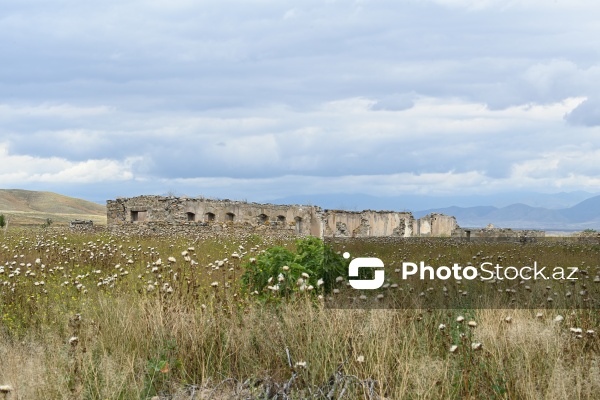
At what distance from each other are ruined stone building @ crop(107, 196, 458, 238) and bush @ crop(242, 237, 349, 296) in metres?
21.3

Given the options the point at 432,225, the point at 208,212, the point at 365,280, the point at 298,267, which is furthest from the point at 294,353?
the point at 432,225

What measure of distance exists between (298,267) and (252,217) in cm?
2910

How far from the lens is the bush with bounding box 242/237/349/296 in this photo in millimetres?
9750

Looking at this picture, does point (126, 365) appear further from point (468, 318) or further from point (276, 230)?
point (276, 230)

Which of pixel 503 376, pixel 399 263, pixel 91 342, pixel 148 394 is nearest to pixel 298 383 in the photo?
pixel 148 394

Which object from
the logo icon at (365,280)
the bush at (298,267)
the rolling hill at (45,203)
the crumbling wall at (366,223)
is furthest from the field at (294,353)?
the rolling hill at (45,203)

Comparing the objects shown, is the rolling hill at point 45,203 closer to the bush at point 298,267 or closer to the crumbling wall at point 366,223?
the crumbling wall at point 366,223

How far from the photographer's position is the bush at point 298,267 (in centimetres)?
975

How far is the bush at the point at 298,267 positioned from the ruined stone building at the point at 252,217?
21253 mm

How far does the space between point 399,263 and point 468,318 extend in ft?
22.0

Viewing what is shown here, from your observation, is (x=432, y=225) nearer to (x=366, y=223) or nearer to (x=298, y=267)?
(x=366, y=223)

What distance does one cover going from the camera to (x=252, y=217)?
1526 inches

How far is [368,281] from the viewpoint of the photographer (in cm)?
1024

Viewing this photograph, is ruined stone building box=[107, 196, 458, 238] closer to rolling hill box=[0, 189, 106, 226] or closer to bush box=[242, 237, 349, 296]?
bush box=[242, 237, 349, 296]
